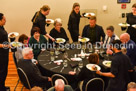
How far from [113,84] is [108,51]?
1.24 metres

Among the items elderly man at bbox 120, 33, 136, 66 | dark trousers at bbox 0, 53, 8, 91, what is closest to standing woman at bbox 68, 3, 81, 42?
elderly man at bbox 120, 33, 136, 66

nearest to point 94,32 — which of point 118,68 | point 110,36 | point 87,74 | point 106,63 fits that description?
point 110,36

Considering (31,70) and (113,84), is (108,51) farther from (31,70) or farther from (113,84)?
(31,70)

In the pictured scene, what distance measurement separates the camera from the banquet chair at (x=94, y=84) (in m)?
3.80

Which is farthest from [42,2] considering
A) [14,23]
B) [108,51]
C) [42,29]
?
[108,51]

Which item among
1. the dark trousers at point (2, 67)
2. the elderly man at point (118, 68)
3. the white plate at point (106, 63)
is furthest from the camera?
the dark trousers at point (2, 67)

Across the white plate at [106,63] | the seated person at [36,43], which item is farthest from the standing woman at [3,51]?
the white plate at [106,63]

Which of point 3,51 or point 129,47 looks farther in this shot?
point 129,47

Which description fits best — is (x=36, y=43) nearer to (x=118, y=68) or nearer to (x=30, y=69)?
(x=30, y=69)

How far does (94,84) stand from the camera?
3.86 metres

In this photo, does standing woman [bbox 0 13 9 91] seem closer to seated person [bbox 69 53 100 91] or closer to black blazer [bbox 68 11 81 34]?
seated person [bbox 69 53 100 91]

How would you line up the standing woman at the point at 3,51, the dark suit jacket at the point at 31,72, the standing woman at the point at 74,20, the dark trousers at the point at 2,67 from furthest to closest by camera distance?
1. the standing woman at the point at 74,20
2. the dark trousers at the point at 2,67
3. the standing woman at the point at 3,51
4. the dark suit jacket at the point at 31,72

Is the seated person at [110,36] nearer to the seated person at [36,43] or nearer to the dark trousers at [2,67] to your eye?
the seated person at [36,43]

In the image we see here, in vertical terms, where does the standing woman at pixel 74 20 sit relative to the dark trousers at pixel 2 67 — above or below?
above
